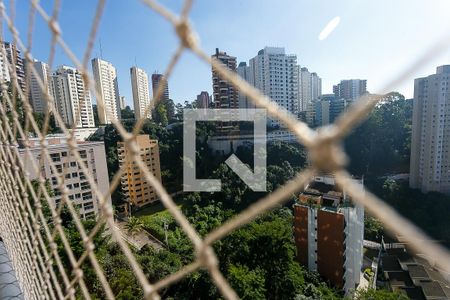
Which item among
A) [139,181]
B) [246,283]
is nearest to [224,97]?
[139,181]

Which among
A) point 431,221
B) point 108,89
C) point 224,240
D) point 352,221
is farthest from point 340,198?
point 108,89

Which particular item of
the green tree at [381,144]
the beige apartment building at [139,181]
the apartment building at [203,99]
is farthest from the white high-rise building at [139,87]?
the green tree at [381,144]

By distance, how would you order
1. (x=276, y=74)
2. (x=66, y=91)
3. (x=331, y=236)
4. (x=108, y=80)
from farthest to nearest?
(x=108, y=80)
(x=276, y=74)
(x=66, y=91)
(x=331, y=236)

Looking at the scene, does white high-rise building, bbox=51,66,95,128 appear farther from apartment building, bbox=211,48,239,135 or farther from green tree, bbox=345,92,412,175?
green tree, bbox=345,92,412,175

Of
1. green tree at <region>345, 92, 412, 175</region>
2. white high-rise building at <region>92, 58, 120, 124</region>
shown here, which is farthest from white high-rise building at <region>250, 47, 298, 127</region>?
white high-rise building at <region>92, 58, 120, 124</region>

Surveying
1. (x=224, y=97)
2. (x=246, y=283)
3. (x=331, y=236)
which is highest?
(x=224, y=97)

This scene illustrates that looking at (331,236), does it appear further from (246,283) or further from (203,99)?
(203,99)

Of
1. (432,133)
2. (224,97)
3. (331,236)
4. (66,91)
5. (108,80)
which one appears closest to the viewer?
(331,236)
